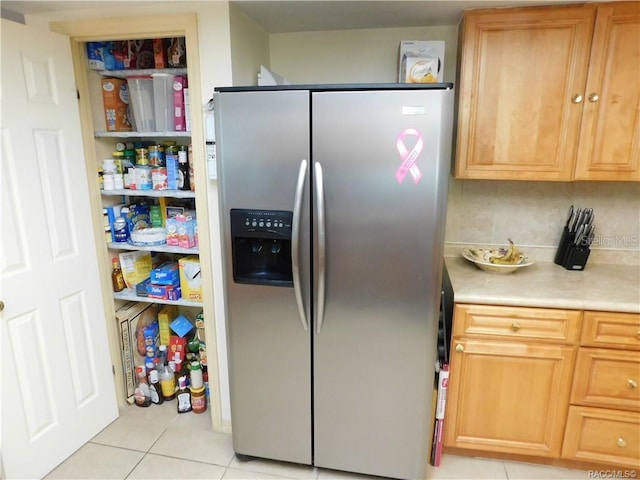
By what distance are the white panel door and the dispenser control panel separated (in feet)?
2.89

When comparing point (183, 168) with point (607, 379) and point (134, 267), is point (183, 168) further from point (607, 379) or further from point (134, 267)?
point (607, 379)

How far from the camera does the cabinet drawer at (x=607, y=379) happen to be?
1684mm

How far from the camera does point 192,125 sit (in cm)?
181

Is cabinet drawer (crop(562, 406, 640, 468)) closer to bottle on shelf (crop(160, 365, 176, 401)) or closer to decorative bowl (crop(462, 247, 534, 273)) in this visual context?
decorative bowl (crop(462, 247, 534, 273))

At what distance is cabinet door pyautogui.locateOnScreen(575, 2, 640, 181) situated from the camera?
1.64 meters

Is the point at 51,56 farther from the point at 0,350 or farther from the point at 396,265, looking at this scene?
the point at 396,265

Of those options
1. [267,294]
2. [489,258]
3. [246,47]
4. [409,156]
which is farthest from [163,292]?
[489,258]

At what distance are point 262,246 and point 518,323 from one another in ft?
3.78

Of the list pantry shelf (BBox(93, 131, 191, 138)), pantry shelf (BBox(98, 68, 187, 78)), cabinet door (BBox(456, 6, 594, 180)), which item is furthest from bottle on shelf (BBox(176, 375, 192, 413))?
cabinet door (BBox(456, 6, 594, 180))

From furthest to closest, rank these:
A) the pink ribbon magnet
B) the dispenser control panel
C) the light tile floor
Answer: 1. the light tile floor
2. the dispenser control panel
3. the pink ribbon magnet

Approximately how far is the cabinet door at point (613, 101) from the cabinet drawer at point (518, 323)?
651mm

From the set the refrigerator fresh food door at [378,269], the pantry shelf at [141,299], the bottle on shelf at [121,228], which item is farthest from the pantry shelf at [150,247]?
the refrigerator fresh food door at [378,269]

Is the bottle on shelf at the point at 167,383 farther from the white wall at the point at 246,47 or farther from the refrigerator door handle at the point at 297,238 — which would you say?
the white wall at the point at 246,47

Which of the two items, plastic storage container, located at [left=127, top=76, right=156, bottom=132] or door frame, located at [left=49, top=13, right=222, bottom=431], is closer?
door frame, located at [left=49, top=13, right=222, bottom=431]
